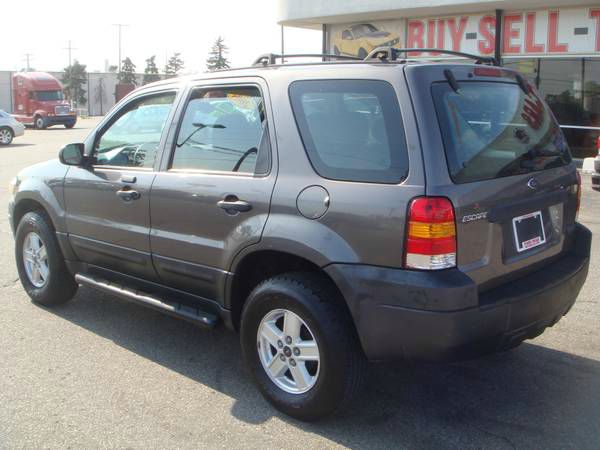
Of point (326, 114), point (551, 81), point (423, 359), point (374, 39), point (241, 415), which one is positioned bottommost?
point (241, 415)

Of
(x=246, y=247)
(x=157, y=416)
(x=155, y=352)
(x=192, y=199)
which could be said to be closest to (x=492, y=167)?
(x=246, y=247)

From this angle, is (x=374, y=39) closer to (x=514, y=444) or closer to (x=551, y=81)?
(x=551, y=81)

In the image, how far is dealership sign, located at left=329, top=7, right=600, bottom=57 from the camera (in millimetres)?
15633

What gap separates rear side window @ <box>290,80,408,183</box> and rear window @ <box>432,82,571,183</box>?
24 cm

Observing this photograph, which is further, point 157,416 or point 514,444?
point 157,416

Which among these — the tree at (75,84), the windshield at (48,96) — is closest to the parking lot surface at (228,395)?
the windshield at (48,96)

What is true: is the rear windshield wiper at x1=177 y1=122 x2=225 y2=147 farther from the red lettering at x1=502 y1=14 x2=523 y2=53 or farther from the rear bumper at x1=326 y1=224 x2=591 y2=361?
the red lettering at x1=502 y1=14 x2=523 y2=53

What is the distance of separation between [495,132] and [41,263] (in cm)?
386

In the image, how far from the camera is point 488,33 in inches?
674

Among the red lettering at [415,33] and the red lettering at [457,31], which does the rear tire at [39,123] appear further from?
the red lettering at [457,31]

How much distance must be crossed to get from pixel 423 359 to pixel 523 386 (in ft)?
3.87

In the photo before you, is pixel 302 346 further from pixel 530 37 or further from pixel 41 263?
pixel 530 37

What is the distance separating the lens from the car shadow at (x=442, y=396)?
134 inches

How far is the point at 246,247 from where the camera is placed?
143 inches
